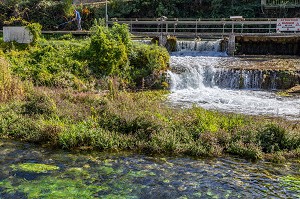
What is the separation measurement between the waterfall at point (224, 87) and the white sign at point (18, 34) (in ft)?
28.9

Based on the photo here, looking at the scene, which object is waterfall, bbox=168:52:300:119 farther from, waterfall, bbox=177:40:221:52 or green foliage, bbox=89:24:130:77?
waterfall, bbox=177:40:221:52

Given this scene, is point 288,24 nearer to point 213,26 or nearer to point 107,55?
point 213,26

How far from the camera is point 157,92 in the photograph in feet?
59.8

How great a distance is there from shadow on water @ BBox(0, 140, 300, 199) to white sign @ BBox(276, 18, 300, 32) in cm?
1891

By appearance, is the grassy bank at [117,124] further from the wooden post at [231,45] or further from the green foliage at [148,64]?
the wooden post at [231,45]

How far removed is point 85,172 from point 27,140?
3178 mm

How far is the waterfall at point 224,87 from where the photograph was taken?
15898 millimetres

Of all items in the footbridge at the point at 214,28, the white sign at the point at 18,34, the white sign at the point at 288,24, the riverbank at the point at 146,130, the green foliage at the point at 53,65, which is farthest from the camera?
the footbridge at the point at 214,28

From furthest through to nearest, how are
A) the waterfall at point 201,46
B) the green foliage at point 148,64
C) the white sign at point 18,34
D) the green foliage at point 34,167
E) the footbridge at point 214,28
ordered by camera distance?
the waterfall at point 201,46 < the footbridge at point 214,28 < the white sign at point 18,34 < the green foliage at point 148,64 < the green foliage at point 34,167

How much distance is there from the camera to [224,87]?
19922mm

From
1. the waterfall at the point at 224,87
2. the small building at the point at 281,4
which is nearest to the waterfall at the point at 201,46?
Result: the waterfall at the point at 224,87

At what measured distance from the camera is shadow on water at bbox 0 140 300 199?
7676 mm

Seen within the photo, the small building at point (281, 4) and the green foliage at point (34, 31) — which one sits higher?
the small building at point (281, 4)

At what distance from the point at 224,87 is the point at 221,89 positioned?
399 millimetres
